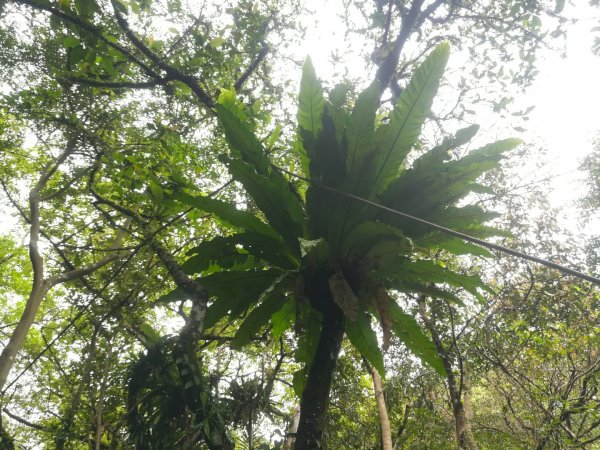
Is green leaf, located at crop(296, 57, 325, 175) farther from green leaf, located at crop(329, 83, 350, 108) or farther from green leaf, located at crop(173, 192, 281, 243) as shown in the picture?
green leaf, located at crop(173, 192, 281, 243)

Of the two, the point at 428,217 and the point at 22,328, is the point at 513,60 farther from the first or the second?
the point at 22,328

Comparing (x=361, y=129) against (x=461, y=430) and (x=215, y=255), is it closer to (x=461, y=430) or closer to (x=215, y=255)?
(x=215, y=255)

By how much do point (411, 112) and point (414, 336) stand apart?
4.34ft

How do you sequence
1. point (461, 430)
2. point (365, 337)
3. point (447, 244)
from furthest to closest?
1. point (461, 430)
2. point (447, 244)
3. point (365, 337)

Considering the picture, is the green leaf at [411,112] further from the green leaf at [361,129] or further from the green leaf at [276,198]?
the green leaf at [276,198]

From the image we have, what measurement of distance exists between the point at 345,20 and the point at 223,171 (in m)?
2.77

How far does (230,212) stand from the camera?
2.28 metres

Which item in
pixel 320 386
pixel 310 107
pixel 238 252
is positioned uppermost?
pixel 310 107

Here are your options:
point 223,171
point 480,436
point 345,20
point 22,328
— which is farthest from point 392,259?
point 480,436

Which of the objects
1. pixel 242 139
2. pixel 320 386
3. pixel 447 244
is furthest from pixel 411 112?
pixel 320 386

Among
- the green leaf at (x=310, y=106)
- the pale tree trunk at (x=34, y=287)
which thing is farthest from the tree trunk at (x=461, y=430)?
the pale tree trunk at (x=34, y=287)

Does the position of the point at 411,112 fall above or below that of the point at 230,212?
above

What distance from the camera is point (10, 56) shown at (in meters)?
5.07

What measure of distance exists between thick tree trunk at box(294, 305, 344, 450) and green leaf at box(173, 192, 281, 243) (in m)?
0.63
